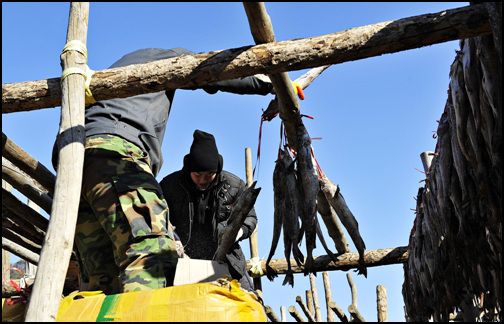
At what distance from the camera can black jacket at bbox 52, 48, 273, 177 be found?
11.9 ft

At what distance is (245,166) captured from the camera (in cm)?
731

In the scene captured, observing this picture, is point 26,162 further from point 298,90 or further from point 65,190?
point 298,90

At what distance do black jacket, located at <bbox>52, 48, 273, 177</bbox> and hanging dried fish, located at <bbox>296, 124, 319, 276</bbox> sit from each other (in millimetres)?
517

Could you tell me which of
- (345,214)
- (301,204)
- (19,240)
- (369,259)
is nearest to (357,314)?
(345,214)

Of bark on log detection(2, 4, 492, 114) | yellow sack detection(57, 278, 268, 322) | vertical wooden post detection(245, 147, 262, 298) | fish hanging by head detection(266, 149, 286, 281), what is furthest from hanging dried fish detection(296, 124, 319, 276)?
vertical wooden post detection(245, 147, 262, 298)

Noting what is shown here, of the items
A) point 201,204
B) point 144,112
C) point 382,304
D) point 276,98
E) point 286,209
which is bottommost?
point 382,304

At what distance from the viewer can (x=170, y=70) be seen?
10.3ft

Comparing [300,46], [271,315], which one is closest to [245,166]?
[271,315]

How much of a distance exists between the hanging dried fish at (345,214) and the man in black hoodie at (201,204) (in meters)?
1.34

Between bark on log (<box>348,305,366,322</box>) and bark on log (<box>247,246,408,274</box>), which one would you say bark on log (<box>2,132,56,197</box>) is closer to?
bark on log (<box>348,305,366,322</box>)

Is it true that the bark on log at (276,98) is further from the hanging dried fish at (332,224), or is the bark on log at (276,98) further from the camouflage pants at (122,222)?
the camouflage pants at (122,222)

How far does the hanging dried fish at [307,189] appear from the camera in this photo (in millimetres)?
3621

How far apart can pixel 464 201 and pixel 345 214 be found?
793 mm

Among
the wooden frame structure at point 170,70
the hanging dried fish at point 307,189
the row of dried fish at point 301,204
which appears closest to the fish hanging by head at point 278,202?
the row of dried fish at point 301,204
